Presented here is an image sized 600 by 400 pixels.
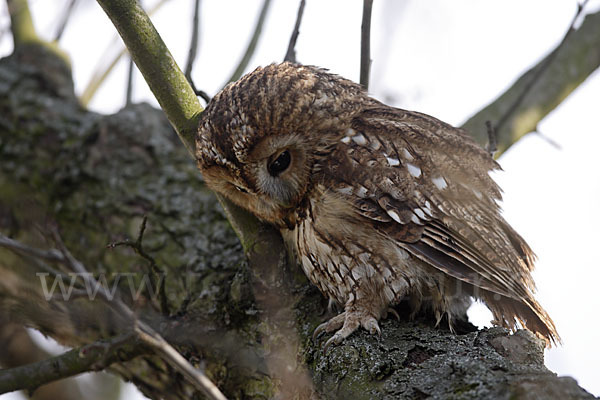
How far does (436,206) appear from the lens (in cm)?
198

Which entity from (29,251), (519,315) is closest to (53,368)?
(29,251)

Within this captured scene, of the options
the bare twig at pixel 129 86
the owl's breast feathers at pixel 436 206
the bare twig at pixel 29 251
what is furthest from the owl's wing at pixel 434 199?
the bare twig at pixel 129 86

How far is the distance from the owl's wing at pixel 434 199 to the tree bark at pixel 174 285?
0.98 ft

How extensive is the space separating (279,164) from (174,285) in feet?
2.38

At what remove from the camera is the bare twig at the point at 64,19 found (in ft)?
10.8

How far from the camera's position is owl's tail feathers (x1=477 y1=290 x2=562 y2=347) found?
195cm

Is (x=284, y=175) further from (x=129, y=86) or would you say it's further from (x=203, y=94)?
(x=129, y=86)

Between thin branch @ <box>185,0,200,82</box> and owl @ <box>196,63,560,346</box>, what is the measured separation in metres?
0.24

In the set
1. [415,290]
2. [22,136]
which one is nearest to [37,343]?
[22,136]

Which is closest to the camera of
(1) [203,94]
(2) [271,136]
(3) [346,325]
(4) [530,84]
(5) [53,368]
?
(5) [53,368]

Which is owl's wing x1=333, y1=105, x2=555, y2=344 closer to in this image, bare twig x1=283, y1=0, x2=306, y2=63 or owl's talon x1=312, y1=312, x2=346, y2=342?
owl's talon x1=312, y1=312, x2=346, y2=342

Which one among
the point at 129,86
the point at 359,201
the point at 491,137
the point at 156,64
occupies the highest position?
the point at 129,86

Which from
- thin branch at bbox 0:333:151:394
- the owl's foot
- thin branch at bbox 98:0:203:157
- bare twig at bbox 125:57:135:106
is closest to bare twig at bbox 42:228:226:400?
thin branch at bbox 0:333:151:394

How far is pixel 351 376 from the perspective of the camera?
154 cm
